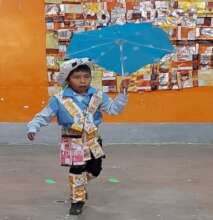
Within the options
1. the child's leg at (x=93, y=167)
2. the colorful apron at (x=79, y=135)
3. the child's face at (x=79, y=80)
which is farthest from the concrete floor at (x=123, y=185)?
the child's face at (x=79, y=80)

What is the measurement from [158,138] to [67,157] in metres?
3.52

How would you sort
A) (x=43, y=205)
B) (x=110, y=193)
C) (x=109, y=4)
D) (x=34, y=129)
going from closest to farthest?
(x=34, y=129) → (x=43, y=205) → (x=110, y=193) → (x=109, y=4)

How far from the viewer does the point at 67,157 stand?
19.7 feet

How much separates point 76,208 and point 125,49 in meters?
1.47

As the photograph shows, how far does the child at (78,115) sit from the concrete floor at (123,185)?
418 mm

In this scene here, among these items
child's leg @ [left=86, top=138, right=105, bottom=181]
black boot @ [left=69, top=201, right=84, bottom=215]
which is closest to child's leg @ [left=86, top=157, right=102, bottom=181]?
child's leg @ [left=86, top=138, right=105, bottom=181]

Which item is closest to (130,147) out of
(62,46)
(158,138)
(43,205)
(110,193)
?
(158,138)

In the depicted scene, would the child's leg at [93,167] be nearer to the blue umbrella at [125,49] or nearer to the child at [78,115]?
the child at [78,115]

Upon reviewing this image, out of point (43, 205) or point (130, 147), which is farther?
point (130, 147)

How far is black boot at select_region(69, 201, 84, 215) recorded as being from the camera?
6062 millimetres

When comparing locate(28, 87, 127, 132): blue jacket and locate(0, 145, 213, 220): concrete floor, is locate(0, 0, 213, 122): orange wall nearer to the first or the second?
locate(0, 145, 213, 220): concrete floor

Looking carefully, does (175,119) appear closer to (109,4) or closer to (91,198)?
(109,4)

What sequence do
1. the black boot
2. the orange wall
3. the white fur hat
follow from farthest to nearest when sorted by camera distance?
the orange wall, the black boot, the white fur hat

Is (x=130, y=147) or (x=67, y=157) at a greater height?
(x=67, y=157)
